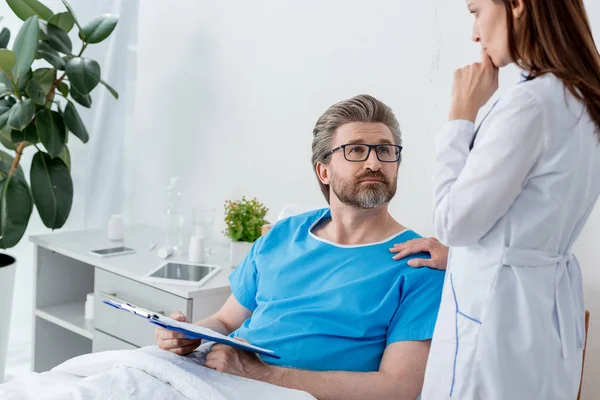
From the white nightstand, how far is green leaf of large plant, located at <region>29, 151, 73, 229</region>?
0.42ft

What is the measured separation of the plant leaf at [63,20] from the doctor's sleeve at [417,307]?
1.82 meters

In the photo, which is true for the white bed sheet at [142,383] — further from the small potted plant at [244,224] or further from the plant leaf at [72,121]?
the plant leaf at [72,121]

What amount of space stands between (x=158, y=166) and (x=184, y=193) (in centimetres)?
24

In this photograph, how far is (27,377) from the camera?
1725mm

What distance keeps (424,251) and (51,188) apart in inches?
64.6

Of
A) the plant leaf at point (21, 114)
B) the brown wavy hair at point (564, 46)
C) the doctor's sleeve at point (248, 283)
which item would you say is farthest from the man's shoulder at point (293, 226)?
the plant leaf at point (21, 114)

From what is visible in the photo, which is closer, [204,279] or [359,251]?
[359,251]

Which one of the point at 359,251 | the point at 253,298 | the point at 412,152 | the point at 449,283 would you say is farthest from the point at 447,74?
the point at 449,283

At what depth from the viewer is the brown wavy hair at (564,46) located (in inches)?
50.8

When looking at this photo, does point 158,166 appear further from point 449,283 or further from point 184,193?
point 449,283

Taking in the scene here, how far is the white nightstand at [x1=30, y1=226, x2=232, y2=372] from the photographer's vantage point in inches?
97.8

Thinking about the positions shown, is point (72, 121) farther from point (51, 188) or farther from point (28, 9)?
point (28, 9)

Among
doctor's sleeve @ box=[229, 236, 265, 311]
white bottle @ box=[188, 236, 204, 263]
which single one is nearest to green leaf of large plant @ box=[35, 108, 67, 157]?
white bottle @ box=[188, 236, 204, 263]

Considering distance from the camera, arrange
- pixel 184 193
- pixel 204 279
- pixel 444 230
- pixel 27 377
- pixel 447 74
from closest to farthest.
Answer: pixel 444 230 → pixel 27 377 → pixel 447 74 → pixel 204 279 → pixel 184 193
